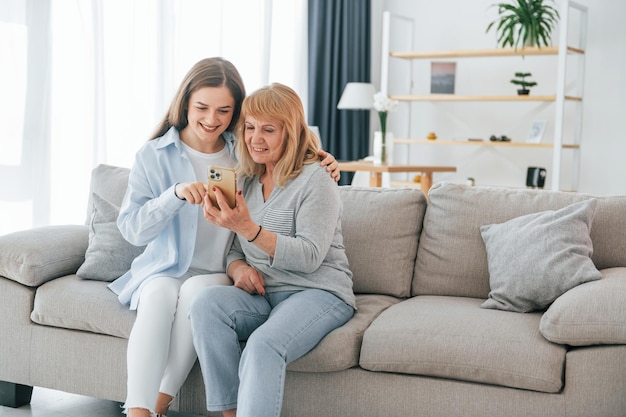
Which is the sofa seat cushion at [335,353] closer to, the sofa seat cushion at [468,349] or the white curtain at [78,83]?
the sofa seat cushion at [468,349]

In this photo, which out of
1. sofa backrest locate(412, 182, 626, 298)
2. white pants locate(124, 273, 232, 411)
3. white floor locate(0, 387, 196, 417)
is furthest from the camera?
white floor locate(0, 387, 196, 417)

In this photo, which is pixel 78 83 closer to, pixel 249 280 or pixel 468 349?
pixel 249 280

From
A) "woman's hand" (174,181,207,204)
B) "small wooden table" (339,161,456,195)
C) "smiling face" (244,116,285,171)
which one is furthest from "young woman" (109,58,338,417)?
"small wooden table" (339,161,456,195)

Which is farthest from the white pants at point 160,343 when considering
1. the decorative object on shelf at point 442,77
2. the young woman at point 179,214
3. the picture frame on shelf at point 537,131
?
the decorative object on shelf at point 442,77

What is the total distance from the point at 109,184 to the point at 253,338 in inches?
49.5

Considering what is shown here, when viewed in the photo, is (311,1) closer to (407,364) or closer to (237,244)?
(237,244)

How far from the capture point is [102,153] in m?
4.03

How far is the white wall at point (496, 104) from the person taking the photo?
565 cm

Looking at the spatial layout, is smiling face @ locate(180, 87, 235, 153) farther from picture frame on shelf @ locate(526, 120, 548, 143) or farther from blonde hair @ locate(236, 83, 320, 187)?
picture frame on shelf @ locate(526, 120, 548, 143)

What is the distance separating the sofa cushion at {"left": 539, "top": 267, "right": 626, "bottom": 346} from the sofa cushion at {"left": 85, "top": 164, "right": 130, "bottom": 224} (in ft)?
5.29

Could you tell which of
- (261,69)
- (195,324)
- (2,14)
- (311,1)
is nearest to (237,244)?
(195,324)

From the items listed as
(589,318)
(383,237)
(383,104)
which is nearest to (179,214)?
(383,237)

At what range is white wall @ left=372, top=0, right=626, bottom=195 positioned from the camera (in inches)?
222

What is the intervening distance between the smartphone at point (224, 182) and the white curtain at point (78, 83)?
1839 millimetres
